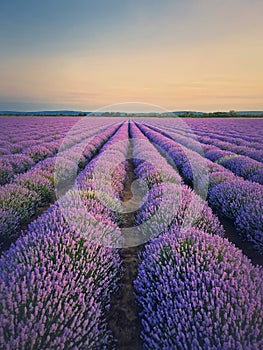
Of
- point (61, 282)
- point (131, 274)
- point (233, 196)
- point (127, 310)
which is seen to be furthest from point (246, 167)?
point (61, 282)

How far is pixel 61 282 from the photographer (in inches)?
76.4

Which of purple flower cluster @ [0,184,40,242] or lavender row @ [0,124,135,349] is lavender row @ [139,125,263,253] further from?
purple flower cluster @ [0,184,40,242]

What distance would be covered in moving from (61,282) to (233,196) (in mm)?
3375

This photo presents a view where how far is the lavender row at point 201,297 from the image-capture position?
155 cm

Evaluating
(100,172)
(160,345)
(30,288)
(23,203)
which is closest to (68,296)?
(30,288)

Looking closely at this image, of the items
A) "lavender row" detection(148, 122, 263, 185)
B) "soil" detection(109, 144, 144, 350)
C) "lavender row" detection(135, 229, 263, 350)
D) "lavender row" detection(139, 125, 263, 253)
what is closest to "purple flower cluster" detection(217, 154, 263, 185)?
"lavender row" detection(148, 122, 263, 185)

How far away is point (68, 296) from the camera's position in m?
1.83

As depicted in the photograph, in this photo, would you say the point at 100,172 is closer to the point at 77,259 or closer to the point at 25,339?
the point at 77,259

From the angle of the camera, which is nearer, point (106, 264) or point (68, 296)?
point (68, 296)

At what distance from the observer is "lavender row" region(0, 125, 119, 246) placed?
3.53 meters

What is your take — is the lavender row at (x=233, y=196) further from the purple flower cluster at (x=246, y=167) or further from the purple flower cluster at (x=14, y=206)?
the purple flower cluster at (x=14, y=206)

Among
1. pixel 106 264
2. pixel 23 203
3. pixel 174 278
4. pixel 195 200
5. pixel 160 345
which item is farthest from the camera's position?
pixel 23 203

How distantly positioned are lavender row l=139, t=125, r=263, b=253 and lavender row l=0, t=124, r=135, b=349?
6.12 feet

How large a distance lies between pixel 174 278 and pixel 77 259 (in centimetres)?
89
